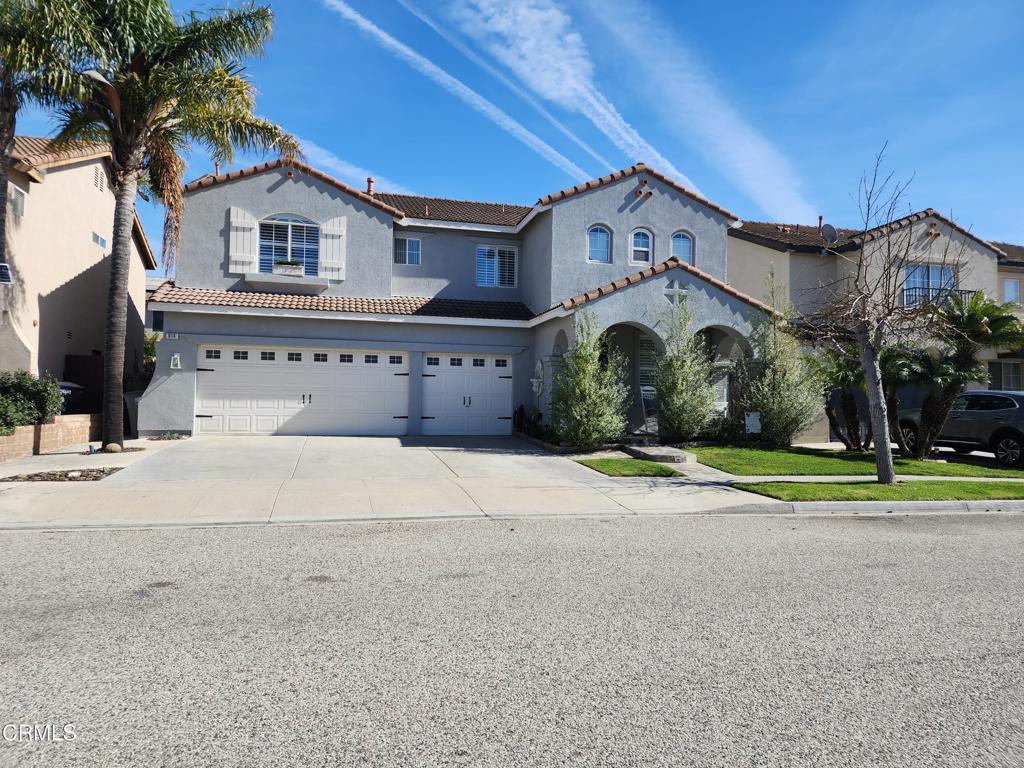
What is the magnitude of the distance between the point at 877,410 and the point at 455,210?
14.2 m

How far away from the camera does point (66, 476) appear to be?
1065cm

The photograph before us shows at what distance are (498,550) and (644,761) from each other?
4015 mm

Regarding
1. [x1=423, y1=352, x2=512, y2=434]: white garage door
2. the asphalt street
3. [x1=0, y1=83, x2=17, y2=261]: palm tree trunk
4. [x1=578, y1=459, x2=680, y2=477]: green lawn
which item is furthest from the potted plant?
the asphalt street

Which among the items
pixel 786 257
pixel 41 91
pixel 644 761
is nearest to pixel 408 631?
pixel 644 761

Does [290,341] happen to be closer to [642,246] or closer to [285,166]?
[285,166]

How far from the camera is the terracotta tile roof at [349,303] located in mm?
17328

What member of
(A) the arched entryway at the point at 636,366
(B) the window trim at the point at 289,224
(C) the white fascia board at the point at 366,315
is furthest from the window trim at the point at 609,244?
(B) the window trim at the point at 289,224

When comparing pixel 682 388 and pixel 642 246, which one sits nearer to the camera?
pixel 682 388

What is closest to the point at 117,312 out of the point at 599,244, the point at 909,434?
the point at 599,244

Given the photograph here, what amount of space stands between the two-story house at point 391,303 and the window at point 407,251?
0.06 metres

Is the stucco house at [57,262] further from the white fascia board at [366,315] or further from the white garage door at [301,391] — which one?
the white garage door at [301,391]

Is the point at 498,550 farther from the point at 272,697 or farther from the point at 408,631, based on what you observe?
the point at 272,697

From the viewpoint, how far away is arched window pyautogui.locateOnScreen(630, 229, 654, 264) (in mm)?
19391

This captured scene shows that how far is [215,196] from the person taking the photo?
60.3ft
